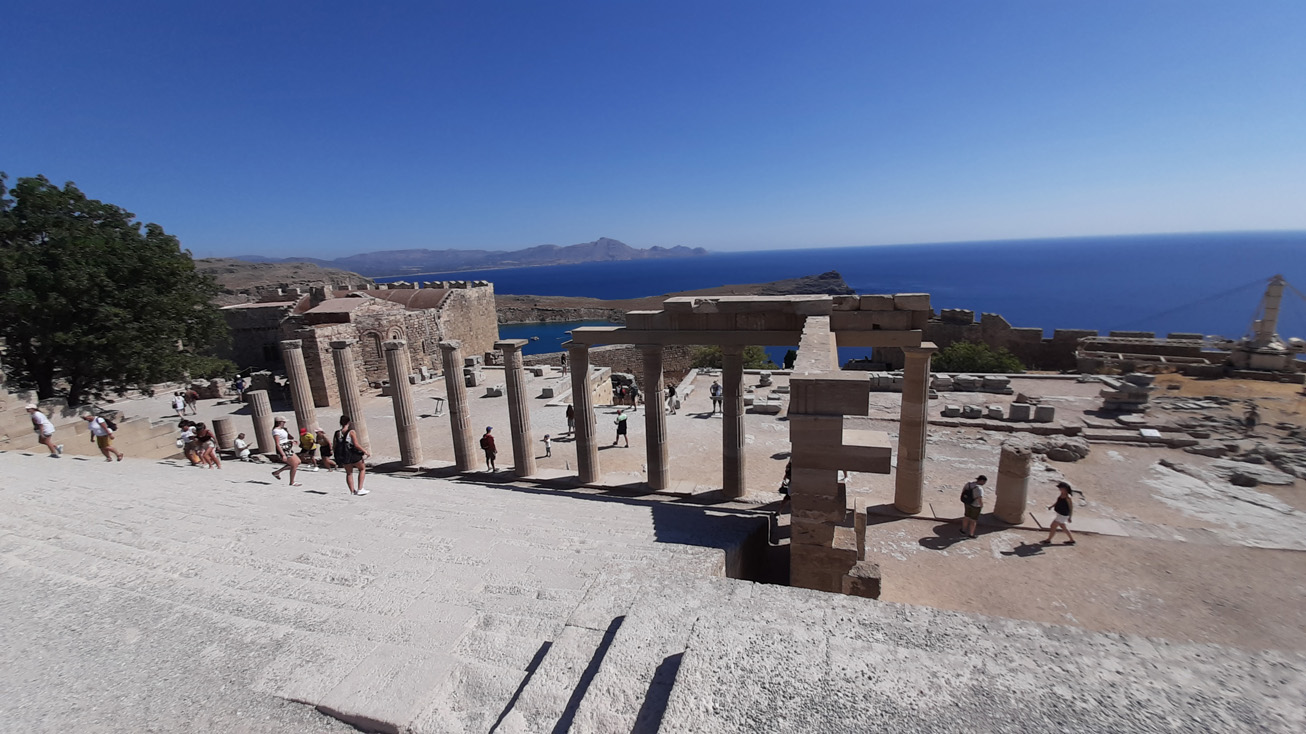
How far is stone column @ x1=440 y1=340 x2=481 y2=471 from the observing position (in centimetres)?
1261

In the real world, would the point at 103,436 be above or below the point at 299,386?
below

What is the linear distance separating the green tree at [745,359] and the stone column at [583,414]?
67.2ft

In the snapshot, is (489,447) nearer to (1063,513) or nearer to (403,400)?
(403,400)

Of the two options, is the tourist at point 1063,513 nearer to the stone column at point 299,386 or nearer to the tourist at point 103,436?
the stone column at point 299,386

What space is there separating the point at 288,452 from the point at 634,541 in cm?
850

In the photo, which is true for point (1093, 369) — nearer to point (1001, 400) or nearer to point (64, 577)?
point (1001, 400)

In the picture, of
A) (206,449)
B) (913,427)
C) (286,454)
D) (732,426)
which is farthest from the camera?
(206,449)

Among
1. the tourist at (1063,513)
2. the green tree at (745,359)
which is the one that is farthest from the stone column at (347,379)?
the green tree at (745,359)

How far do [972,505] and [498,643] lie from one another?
9011 millimetres

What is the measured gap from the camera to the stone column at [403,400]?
1332 centimetres

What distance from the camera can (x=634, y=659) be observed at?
323 cm

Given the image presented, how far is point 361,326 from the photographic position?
26.2 m

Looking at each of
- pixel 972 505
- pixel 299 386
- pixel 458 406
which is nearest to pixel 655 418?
pixel 458 406

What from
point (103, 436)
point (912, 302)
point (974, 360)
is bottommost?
point (974, 360)
